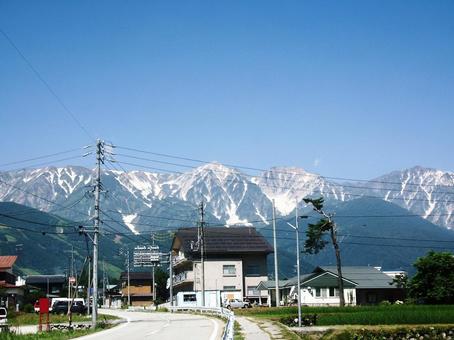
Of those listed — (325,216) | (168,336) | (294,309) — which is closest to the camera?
(168,336)

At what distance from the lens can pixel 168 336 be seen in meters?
30.2

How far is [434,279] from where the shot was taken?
60.2 m

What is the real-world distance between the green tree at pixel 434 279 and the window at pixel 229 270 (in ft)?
107

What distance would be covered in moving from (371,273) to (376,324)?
45647 mm

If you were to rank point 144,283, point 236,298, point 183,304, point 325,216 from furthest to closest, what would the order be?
point 144,283, point 236,298, point 183,304, point 325,216

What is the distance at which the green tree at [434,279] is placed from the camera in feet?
193

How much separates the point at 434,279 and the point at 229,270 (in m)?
35.9

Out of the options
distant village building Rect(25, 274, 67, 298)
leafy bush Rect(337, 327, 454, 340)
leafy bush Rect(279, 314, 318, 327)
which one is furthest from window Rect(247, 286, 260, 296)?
distant village building Rect(25, 274, 67, 298)

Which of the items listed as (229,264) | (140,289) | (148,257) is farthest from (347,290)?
(140,289)

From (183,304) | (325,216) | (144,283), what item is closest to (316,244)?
(325,216)

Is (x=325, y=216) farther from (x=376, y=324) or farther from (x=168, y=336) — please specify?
(x=168, y=336)

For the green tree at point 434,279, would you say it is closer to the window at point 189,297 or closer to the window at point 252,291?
the window at point 189,297

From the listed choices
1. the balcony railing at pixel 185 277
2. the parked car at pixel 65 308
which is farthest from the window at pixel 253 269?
the parked car at pixel 65 308

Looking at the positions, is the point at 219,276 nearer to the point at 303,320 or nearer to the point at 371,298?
the point at 371,298
